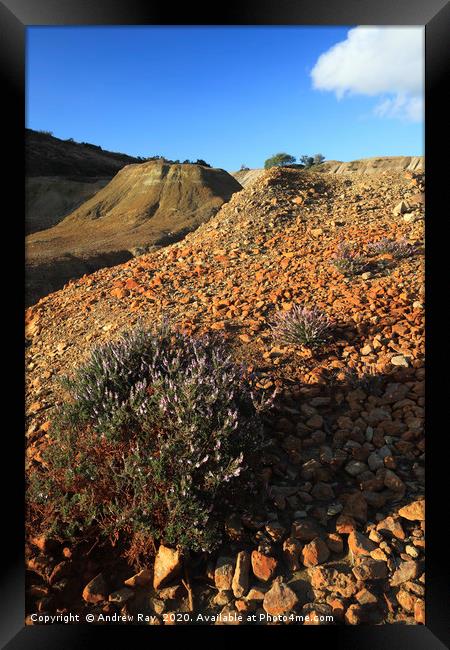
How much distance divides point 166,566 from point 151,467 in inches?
18.5

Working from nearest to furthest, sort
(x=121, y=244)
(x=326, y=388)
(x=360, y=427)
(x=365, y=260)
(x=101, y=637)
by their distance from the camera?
(x=101, y=637) < (x=360, y=427) < (x=326, y=388) < (x=365, y=260) < (x=121, y=244)

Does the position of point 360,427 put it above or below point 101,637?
above

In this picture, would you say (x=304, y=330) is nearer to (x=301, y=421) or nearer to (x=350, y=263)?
(x=301, y=421)

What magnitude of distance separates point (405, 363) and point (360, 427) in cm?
78

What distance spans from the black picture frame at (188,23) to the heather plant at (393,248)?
11.2 feet

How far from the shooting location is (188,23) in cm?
254

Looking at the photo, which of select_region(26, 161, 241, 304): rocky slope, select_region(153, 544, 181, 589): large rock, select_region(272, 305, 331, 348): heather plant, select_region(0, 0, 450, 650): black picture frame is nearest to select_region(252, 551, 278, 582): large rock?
select_region(153, 544, 181, 589): large rock

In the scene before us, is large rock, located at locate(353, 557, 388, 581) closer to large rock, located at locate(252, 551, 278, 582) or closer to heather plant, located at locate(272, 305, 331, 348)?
large rock, located at locate(252, 551, 278, 582)

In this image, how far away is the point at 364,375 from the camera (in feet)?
11.8

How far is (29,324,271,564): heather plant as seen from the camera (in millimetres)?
2354

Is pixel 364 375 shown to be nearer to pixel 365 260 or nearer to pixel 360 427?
pixel 360 427

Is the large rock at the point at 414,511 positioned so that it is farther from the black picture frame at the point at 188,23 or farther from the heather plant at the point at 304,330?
the heather plant at the point at 304,330

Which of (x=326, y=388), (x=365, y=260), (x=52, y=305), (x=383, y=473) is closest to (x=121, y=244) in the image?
(x=52, y=305)

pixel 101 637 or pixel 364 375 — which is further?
pixel 364 375
